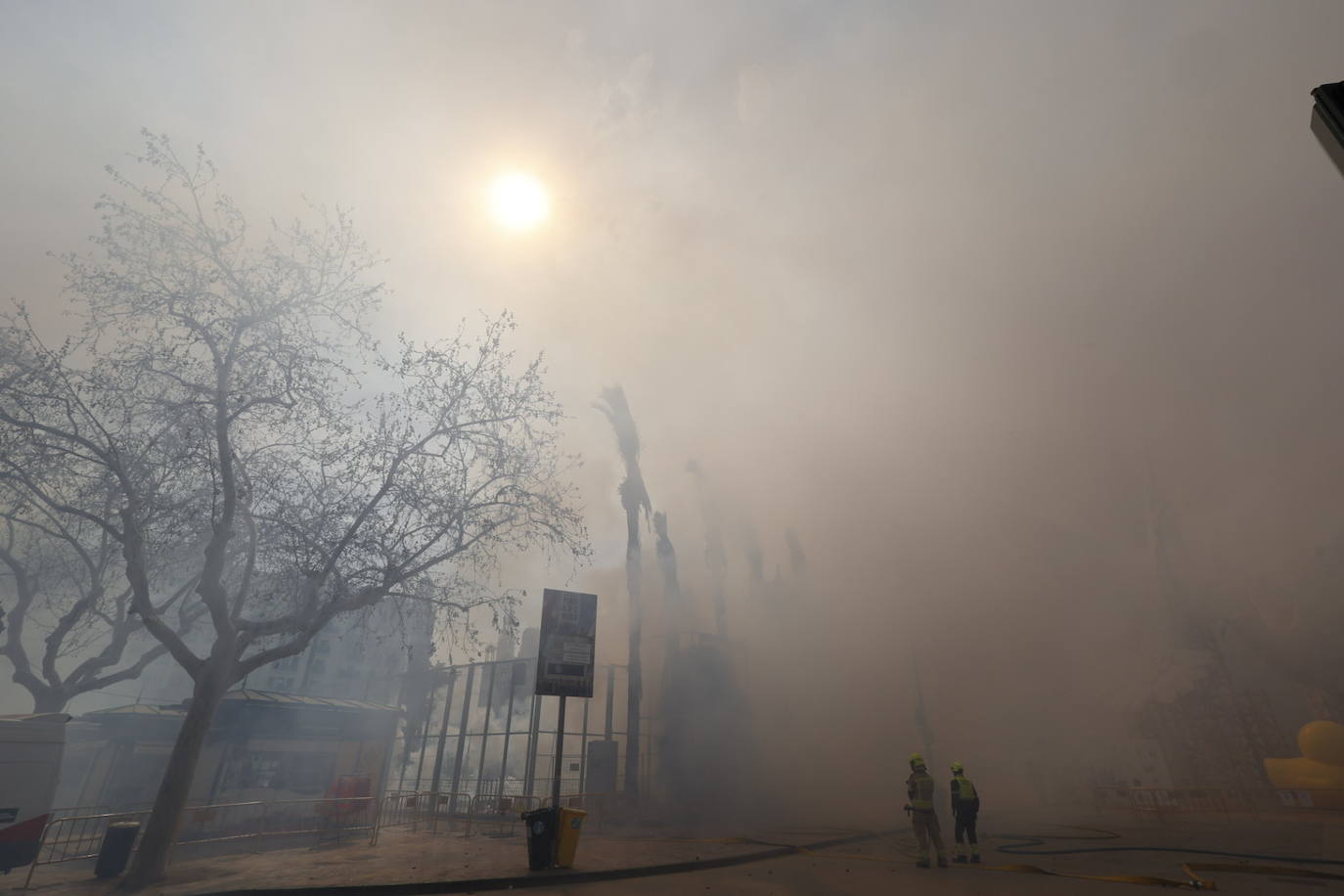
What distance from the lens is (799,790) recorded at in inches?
1345

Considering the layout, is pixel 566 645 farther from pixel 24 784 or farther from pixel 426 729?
pixel 426 729

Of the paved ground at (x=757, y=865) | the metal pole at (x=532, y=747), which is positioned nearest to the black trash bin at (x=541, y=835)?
the paved ground at (x=757, y=865)

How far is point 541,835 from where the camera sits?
11.2 meters

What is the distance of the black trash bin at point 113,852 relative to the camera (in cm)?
1180

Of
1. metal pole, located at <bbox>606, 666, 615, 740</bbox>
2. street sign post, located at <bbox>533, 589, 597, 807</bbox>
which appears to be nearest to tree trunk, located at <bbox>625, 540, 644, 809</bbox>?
metal pole, located at <bbox>606, 666, 615, 740</bbox>

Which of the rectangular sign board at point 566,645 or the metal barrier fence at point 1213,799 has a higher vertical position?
the rectangular sign board at point 566,645

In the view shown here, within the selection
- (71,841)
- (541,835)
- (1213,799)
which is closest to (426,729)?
(71,841)

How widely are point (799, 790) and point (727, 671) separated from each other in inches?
345

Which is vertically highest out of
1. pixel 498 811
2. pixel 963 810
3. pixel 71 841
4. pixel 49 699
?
pixel 49 699

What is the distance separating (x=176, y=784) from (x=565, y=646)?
856 cm

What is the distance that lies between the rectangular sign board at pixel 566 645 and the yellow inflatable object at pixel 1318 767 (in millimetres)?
35908

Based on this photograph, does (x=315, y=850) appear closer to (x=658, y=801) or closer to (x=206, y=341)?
(x=206, y=341)

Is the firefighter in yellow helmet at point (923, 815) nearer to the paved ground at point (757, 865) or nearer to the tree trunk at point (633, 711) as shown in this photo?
the paved ground at point (757, 865)

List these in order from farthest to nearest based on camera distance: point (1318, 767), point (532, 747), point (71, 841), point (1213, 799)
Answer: point (532, 747) → point (1318, 767) → point (1213, 799) → point (71, 841)
